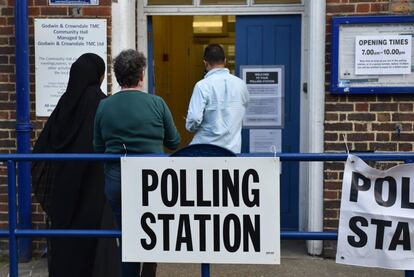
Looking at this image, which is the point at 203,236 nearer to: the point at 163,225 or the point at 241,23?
the point at 163,225

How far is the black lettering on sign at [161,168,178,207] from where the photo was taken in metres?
3.15

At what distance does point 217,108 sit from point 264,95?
49.6 inches

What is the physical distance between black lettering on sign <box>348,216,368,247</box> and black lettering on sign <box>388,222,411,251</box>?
A: 0.47ft

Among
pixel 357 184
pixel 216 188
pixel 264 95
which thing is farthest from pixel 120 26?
pixel 357 184

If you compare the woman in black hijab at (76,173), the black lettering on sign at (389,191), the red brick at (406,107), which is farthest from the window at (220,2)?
the black lettering on sign at (389,191)

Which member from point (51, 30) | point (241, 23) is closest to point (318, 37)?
point (241, 23)

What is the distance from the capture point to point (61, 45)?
5164mm

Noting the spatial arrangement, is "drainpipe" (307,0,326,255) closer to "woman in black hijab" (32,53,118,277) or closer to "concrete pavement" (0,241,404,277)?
"concrete pavement" (0,241,404,277)

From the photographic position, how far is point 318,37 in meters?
5.08

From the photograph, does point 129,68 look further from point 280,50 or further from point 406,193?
point 280,50

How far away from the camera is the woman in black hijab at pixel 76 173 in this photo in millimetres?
3900

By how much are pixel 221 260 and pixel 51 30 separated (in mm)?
2950

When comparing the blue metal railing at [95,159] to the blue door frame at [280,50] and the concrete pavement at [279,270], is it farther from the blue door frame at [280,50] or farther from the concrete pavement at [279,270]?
the blue door frame at [280,50]

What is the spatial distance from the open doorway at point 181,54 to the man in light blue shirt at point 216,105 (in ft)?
5.57
